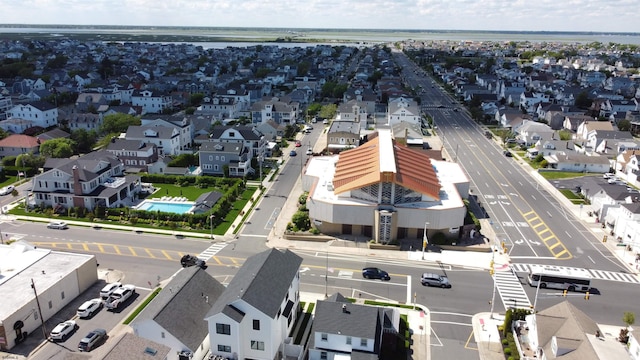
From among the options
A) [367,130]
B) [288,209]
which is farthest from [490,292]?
[367,130]

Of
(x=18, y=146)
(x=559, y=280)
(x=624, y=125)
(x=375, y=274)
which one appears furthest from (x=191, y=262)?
(x=624, y=125)

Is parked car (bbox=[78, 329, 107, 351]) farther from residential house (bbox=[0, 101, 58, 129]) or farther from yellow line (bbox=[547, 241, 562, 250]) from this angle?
residential house (bbox=[0, 101, 58, 129])

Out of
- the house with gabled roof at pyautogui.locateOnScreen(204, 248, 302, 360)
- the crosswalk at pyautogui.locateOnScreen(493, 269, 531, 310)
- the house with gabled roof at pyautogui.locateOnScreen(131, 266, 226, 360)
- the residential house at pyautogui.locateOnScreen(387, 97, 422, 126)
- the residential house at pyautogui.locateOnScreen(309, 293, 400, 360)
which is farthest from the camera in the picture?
the residential house at pyautogui.locateOnScreen(387, 97, 422, 126)

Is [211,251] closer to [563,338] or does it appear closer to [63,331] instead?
[63,331]

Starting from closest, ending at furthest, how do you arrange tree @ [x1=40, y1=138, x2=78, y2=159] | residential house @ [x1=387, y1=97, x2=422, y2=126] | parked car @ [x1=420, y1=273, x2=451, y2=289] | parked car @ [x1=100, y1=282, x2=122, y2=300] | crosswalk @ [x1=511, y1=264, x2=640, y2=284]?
parked car @ [x1=100, y1=282, x2=122, y2=300] → parked car @ [x1=420, y1=273, x2=451, y2=289] → crosswalk @ [x1=511, y1=264, x2=640, y2=284] → tree @ [x1=40, y1=138, x2=78, y2=159] → residential house @ [x1=387, y1=97, x2=422, y2=126]

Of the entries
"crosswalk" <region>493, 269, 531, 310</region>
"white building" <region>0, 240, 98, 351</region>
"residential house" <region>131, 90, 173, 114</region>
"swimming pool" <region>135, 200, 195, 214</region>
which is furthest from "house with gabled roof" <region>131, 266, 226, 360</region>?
"residential house" <region>131, 90, 173, 114</region>

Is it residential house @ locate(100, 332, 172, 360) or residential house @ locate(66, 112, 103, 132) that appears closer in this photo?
residential house @ locate(100, 332, 172, 360)
